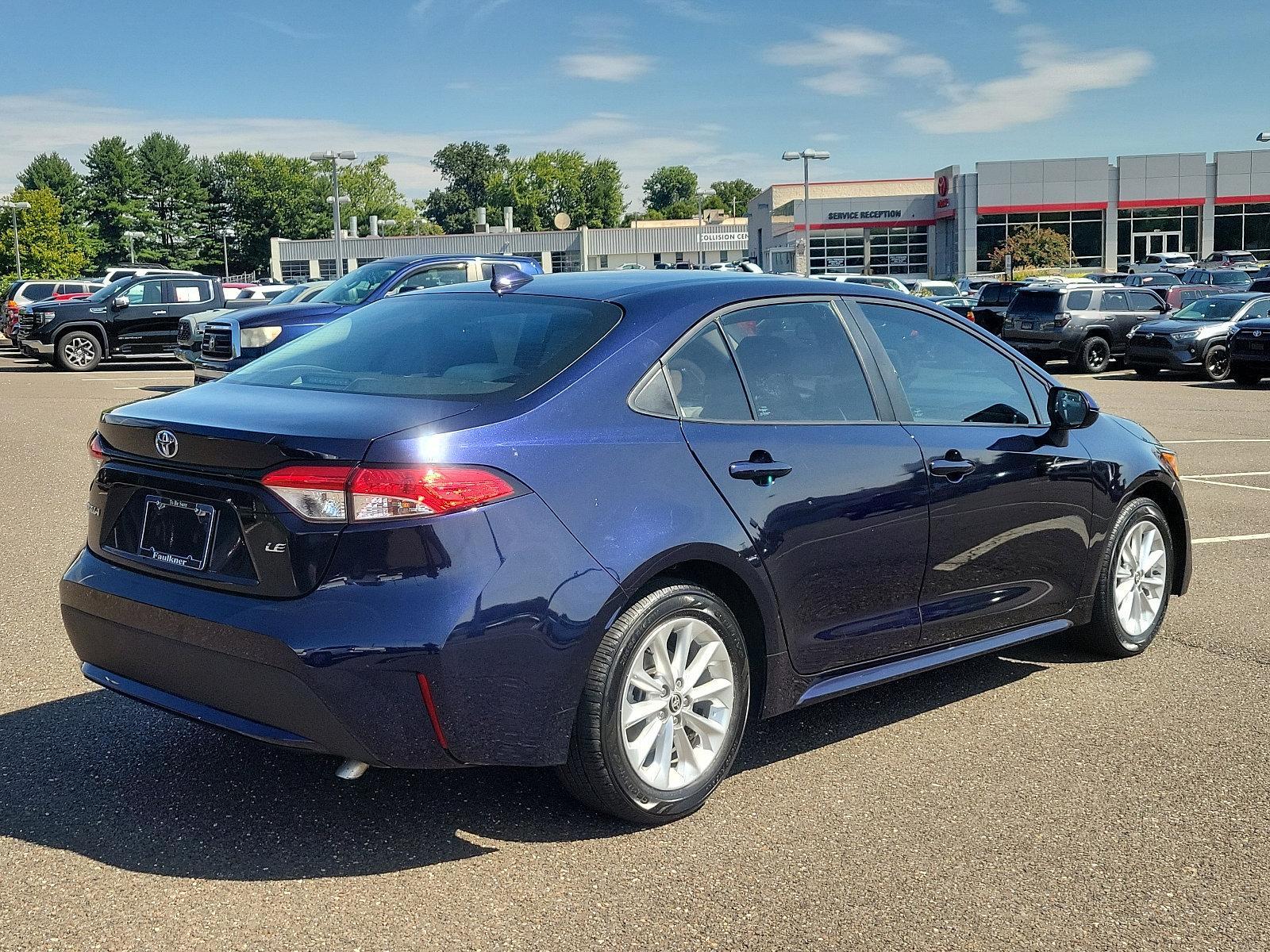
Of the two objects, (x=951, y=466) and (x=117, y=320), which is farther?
(x=117, y=320)

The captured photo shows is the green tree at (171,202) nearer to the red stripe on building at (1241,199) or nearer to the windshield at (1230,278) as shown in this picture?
the red stripe on building at (1241,199)

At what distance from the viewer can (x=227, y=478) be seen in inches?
140

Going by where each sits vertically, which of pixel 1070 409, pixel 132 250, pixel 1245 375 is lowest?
pixel 1245 375

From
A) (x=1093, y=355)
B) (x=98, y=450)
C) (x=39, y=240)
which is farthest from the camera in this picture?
(x=39, y=240)

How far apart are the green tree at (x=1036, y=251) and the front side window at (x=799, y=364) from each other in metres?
65.7

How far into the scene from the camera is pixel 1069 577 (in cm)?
533

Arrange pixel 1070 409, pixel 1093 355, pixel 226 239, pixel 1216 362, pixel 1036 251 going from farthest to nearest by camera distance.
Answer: pixel 226 239 < pixel 1036 251 < pixel 1093 355 < pixel 1216 362 < pixel 1070 409

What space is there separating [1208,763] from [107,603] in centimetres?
350

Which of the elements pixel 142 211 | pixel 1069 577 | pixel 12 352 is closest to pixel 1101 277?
pixel 12 352

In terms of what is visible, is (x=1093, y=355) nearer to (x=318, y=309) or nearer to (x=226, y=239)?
(x=318, y=309)

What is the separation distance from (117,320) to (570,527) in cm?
2375

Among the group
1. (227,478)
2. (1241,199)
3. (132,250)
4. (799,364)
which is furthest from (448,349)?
(132,250)

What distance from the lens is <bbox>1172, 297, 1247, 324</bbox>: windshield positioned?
23.8 meters

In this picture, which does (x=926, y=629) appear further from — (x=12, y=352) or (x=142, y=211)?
(x=142, y=211)
